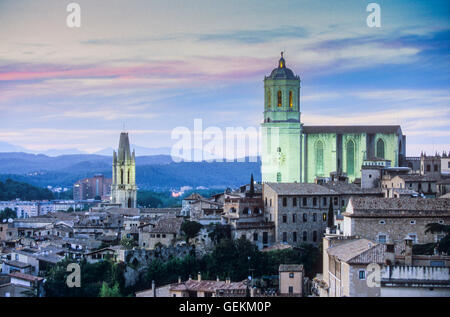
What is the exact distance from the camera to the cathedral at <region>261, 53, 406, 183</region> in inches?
1507

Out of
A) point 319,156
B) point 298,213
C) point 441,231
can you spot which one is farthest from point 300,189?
point 319,156

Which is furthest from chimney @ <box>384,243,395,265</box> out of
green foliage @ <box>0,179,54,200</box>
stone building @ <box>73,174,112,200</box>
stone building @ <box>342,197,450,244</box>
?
stone building @ <box>73,174,112,200</box>

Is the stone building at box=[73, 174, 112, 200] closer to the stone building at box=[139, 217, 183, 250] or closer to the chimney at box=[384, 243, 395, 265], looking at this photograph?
the stone building at box=[139, 217, 183, 250]

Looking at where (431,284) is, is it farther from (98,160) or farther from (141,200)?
(98,160)

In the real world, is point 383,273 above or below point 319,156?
below

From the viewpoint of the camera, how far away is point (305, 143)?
39.2 m

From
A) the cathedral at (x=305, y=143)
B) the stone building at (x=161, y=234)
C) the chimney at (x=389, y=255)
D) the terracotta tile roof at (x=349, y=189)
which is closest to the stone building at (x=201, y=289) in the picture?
the chimney at (x=389, y=255)

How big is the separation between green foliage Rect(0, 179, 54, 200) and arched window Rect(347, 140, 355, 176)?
44154mm

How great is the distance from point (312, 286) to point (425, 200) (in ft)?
13.6

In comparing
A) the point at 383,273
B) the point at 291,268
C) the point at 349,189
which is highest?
the point at 349,189

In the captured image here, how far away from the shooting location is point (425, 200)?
22578 mm

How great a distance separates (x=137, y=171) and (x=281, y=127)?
201ft

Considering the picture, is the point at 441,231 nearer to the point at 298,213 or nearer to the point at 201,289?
the point at 298,213
